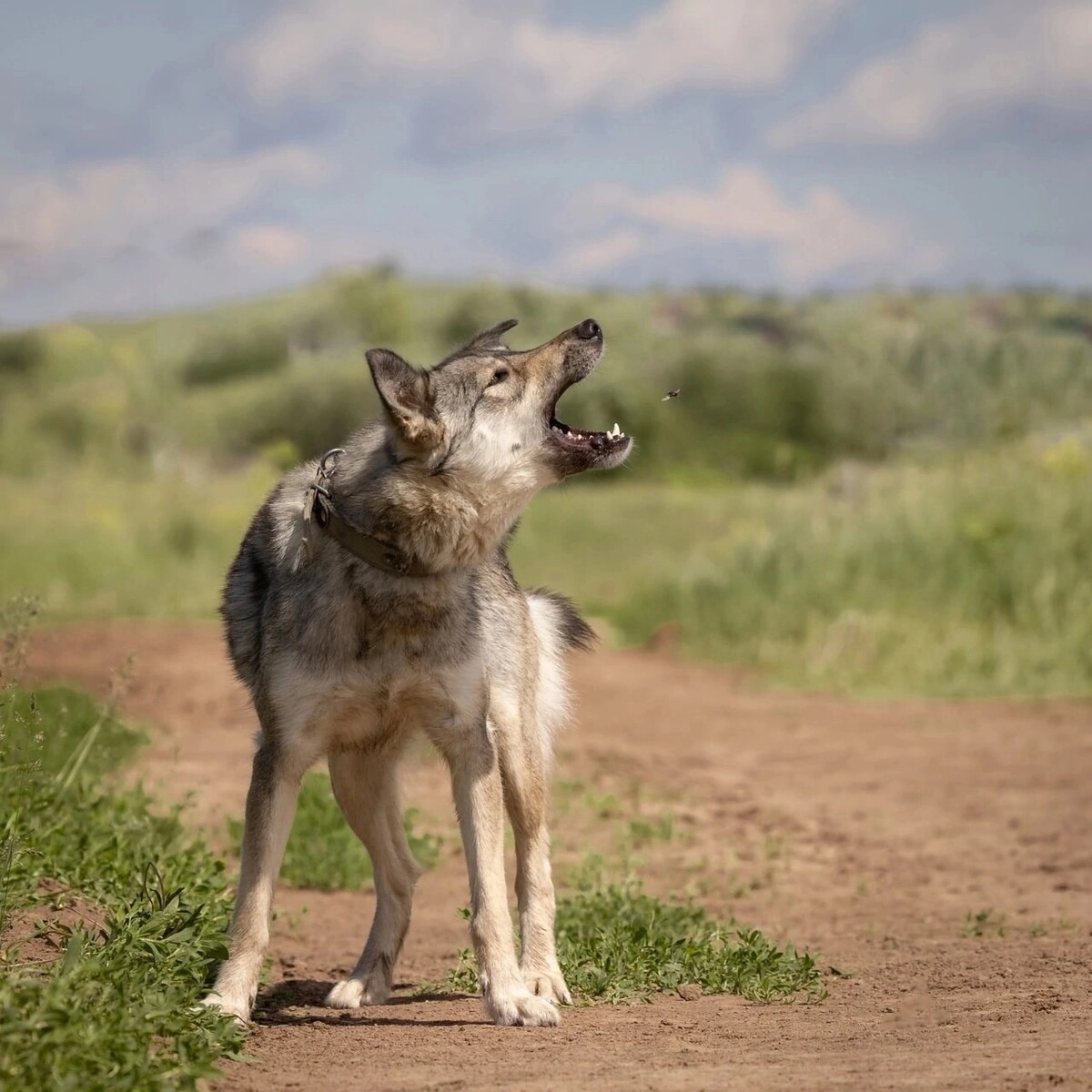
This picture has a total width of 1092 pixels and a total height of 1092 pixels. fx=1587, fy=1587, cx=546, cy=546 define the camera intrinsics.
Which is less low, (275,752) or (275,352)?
(275,352)

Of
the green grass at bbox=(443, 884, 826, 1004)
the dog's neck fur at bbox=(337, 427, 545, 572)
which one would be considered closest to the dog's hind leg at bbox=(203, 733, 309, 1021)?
the dog's neck fur at bbox=(337, 427, 545, 572)

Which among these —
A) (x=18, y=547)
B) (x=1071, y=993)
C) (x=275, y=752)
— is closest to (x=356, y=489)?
(x=275, y=752)

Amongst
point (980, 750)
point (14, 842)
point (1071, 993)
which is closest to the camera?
point (14, 842)

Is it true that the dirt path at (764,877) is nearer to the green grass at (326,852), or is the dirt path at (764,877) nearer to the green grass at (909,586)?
the green grass at (326,852)

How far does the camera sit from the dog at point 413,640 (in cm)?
505

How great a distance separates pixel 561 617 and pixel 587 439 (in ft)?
3.42

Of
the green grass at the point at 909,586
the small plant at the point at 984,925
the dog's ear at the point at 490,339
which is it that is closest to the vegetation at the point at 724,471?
the green grass at the point at 909,586

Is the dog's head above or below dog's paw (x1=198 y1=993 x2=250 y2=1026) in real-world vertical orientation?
above

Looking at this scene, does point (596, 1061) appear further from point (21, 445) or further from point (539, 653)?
point (21, 445)

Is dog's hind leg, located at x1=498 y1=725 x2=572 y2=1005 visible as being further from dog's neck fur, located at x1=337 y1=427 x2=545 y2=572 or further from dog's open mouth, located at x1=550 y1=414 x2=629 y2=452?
dog's open mouth, located at x1=550 y1=414 x2=629 y2=452

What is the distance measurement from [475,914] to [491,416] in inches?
65.5

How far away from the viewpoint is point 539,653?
5996mm

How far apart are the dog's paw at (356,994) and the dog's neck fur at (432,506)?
1497 millimetres

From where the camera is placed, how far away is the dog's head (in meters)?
5.24
